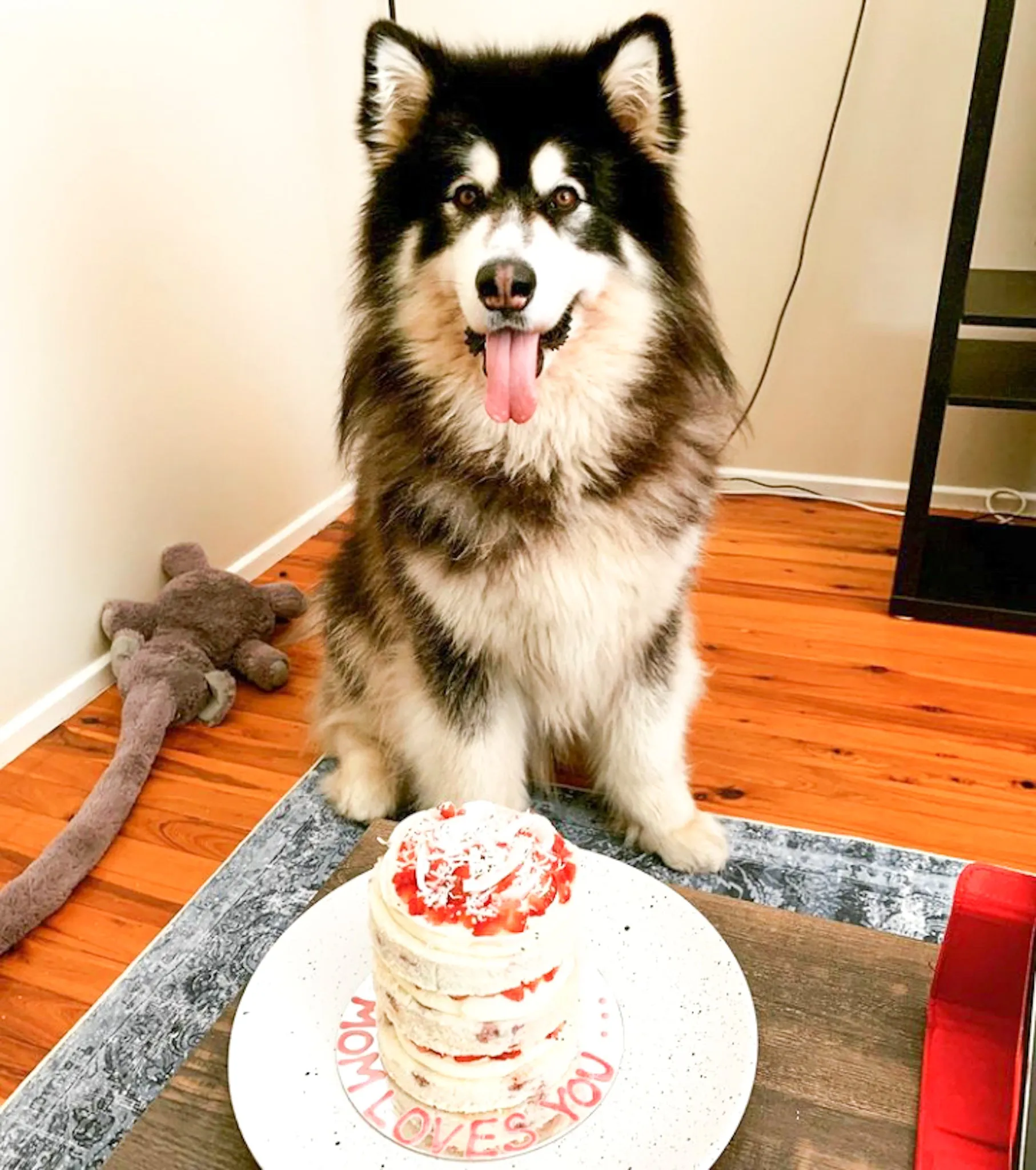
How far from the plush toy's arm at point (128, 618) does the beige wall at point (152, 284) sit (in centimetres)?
4

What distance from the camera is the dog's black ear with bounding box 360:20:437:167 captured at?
1208mm

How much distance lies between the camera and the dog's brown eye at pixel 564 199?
1185 millimetres

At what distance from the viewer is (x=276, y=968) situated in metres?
0.99

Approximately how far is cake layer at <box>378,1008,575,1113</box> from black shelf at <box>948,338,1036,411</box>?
5.55 ft

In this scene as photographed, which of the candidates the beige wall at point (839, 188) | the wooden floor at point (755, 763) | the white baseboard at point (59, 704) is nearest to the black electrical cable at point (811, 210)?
the beige wall at point (839, 188)

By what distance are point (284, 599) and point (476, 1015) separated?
5.28ft

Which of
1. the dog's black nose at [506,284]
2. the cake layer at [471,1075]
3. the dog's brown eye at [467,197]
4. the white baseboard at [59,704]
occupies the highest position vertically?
the dog's brown eye at [467,197]

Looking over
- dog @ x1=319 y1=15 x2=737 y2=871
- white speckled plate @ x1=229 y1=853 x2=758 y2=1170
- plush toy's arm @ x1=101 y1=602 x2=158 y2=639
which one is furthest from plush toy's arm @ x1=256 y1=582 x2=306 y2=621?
white speckled plate @ x1=229 y1=853 x2=758 y2=1170

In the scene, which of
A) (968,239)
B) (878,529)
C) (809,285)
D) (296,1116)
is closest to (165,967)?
(296,1116)

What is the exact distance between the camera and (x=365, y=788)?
1669 mm

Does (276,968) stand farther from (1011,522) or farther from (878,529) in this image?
(1011,522)

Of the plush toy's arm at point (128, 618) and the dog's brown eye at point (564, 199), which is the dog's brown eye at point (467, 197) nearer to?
the dog's brown eye at point (564, 199)

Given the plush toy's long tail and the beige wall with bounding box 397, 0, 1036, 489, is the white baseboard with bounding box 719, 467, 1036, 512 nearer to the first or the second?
the beige wall with bounding box 397, 0, 1036, 489

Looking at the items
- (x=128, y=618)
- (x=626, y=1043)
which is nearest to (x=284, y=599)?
(x=128, y=618)
